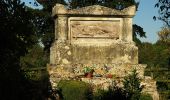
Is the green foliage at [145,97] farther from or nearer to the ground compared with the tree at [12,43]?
nearer to the ground

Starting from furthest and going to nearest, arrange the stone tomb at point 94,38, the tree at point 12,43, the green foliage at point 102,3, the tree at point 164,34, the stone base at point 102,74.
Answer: the tree at point 164,34
the green foliage at point 102,3
the stone tomb at point 94,38
the stone base at point 102,74
the tree at point 12,43

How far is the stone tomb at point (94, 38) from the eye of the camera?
26.6m

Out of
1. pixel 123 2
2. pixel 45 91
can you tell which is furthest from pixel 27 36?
pixel 123 2

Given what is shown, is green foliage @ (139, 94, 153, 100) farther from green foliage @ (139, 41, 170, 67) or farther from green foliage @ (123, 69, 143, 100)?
green foliage @ (139, 41, 170, 67)

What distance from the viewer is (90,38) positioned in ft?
88.1

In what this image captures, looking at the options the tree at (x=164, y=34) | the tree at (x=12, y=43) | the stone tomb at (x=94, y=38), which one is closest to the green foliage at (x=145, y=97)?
the stone tomb at (x=94, y=38)

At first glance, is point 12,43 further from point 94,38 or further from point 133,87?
point 94,38

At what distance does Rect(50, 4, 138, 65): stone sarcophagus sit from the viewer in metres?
26.6

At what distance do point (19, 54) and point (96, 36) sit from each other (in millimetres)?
16986

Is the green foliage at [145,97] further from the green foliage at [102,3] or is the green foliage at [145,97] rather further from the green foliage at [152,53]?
the green foliage at [152,53]

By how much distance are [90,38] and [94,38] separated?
0.20 meters

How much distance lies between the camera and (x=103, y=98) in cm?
1917

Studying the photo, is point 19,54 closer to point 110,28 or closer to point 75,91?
point 75,91

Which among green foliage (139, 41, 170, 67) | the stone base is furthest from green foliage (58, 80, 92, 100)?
green foliage (139, 41, 170, 67)
